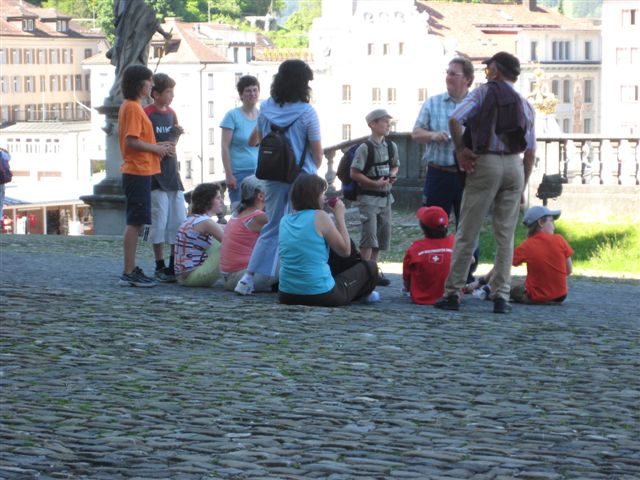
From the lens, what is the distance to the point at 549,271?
11.0 m

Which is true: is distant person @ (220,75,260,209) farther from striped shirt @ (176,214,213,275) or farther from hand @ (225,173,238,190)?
striped shirt @ (176,214,213,275)

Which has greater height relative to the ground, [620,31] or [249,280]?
[620,31]

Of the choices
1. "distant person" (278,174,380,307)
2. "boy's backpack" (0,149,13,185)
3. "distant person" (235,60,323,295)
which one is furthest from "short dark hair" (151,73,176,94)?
"boy's backpack" (0,149,13,185)

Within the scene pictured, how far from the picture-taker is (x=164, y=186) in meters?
11.9

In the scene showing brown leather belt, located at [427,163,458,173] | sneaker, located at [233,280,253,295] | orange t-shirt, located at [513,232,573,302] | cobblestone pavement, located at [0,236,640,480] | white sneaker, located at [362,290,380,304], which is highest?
brown leather belt, located at [427,163,458,173]

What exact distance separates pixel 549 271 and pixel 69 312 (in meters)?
3.40

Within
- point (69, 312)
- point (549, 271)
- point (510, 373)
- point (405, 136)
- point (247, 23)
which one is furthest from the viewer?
point (247, 23)

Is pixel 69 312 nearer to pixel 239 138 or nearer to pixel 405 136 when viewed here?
pixel 239 138

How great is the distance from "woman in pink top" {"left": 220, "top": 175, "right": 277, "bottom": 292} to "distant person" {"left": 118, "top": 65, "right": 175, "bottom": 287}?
0.62 metres

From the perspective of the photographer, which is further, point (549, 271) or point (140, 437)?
point (549, 271)

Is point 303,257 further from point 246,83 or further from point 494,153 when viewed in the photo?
point 246,83

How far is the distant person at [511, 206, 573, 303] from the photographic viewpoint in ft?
35.6

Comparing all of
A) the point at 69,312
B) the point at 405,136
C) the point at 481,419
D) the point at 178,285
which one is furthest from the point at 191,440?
the point at 405,136

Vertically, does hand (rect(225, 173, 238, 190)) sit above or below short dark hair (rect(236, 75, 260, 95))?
below
